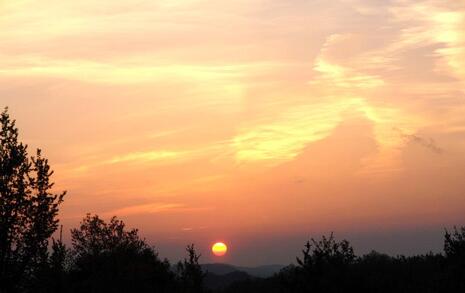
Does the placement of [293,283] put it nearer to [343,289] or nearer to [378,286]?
[343,289]

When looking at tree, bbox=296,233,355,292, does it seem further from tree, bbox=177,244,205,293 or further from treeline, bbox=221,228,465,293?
tree, bbox=177,244,205,293

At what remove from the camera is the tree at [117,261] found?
5969 cm

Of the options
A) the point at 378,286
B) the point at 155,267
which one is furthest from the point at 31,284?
the point at 155,267

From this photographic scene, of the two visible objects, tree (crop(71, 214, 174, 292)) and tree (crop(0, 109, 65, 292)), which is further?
tree (crop(71, 214, 174, 292))

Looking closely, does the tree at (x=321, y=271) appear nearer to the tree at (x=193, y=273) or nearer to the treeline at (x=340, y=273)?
the treeline at (x=340, y=273)

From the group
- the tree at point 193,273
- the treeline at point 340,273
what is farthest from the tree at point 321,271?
the tree at point 193,273

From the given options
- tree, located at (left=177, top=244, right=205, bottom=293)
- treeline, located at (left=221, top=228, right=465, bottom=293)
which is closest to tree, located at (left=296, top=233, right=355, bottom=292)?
treeline, located at (left=221, top=228, right=465, bottom=293)

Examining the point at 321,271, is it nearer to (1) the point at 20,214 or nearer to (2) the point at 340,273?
(2) the point at 340,273

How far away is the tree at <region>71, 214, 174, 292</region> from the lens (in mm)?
59688

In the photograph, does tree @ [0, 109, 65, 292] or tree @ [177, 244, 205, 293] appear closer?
tree @ [0, 109, 65, 292]

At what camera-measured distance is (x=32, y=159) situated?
36.6m

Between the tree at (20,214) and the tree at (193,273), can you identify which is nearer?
the tree at (20,214)

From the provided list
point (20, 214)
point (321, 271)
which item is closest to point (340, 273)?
point (321, 271)

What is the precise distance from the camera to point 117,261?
59.6 meters
